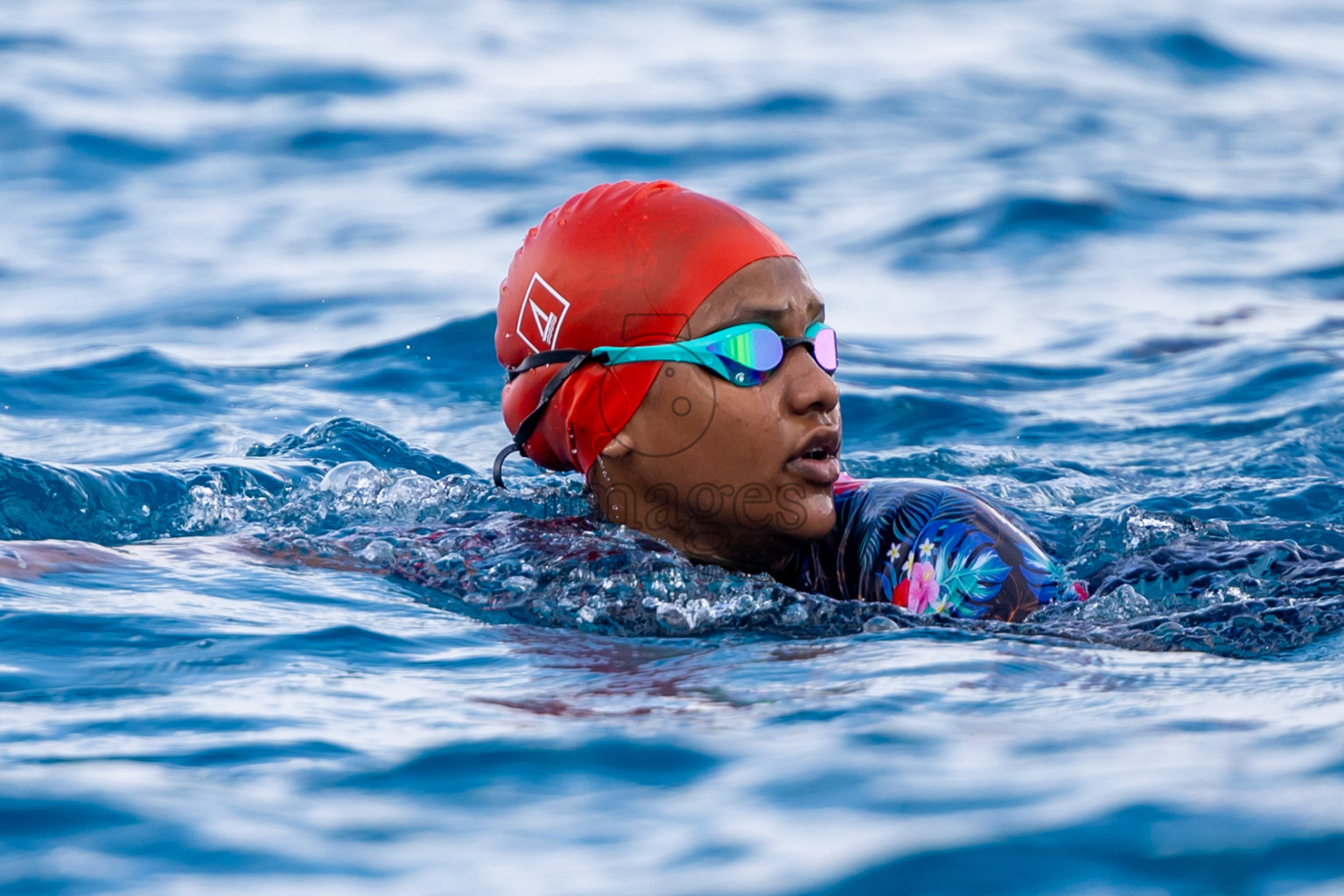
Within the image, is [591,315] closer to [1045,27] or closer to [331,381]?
[331,381]

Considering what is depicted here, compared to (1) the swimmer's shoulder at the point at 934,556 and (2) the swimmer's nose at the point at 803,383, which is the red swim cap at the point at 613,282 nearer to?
(2) the swimmer's nose at the point at 803,383

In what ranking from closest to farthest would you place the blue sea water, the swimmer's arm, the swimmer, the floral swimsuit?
the blue sea water → the floral swimsuit → the swimmer → the swimmer's arm

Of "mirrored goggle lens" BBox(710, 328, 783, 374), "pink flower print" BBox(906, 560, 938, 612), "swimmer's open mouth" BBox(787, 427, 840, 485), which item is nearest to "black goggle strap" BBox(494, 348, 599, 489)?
"mirrored goggle lens" BBox(710, 328, 783, 374)

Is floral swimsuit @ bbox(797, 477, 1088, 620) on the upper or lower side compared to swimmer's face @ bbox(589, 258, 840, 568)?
lower

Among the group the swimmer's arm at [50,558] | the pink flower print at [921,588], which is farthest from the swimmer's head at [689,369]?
the swimmer's arm at [50,558]

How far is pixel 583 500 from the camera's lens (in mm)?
5785

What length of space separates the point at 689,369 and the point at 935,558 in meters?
0.91

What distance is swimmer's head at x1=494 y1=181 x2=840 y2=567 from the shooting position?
4.60 metres

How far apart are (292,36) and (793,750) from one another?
17.2m

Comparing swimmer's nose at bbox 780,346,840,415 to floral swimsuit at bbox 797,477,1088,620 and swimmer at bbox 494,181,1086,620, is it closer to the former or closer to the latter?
swimmer at bbox 494,181,1086,620

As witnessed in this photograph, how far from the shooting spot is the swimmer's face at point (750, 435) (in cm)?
459

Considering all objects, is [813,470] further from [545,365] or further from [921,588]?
[545,365]

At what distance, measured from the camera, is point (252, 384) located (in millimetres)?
8922

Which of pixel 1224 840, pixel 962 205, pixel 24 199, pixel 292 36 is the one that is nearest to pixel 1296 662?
pixel 1224 840
